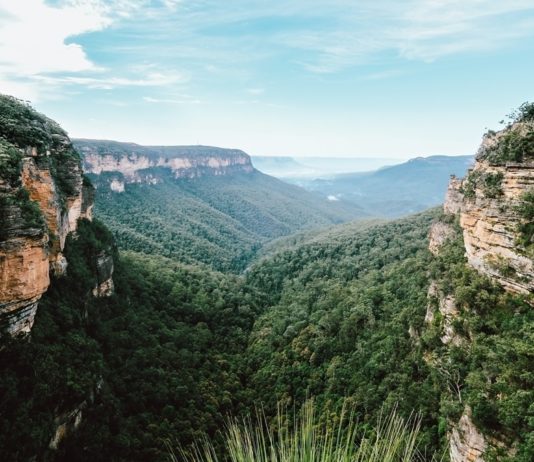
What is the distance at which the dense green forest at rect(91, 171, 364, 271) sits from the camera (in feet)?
289

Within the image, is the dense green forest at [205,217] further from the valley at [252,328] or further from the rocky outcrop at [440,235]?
the rocky outcrop at [440,235]

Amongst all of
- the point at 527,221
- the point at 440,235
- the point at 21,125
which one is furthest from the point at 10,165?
the point at 440,235

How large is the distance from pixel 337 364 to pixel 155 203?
321 feet

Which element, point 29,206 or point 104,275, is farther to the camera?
point 104,275

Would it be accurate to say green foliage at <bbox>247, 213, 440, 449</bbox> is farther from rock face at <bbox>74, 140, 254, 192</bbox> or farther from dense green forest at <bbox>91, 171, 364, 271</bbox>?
rock face at <bbox>74, 140, 254, 192</bbox>

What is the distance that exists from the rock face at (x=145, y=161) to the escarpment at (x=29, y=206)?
277ft

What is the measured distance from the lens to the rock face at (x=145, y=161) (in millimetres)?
116250

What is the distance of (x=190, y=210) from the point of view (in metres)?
128

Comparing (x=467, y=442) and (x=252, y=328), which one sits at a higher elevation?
(x=467, y=442)

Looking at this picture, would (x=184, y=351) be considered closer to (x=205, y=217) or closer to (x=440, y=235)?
(x=440, y=235)

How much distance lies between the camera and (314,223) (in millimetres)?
161625

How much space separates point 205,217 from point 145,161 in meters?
35.5

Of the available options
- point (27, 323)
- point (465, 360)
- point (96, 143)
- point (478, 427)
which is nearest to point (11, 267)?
point (27, 323)

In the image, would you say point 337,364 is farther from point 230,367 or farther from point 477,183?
point 477,183
